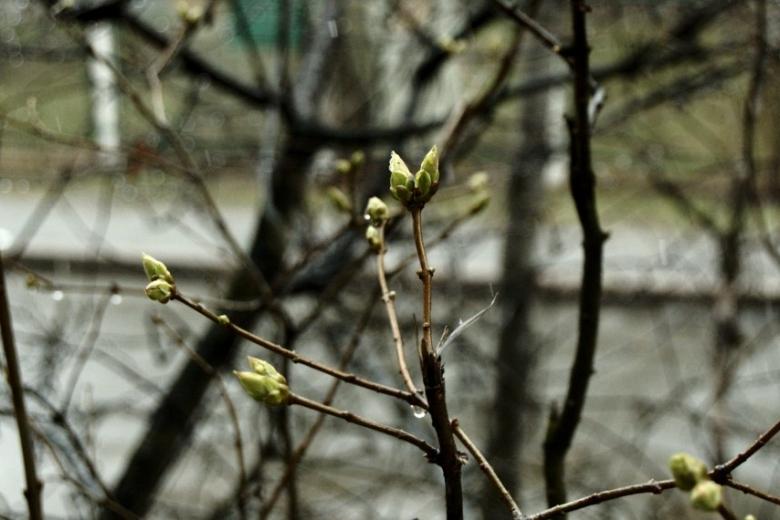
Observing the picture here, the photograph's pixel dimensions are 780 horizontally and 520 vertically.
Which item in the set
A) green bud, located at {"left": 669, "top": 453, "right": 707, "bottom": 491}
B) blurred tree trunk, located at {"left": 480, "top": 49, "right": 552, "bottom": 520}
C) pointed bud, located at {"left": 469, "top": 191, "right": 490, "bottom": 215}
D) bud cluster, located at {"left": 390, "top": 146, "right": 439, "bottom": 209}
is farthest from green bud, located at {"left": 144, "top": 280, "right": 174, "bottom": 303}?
blurred tree trunk, located at {"left": 480, "top": 49, "right": 552, "bottom": 520}

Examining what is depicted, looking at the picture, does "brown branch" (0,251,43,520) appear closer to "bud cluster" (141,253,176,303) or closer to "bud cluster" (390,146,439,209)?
"bud cluster" (141,253,176,303)

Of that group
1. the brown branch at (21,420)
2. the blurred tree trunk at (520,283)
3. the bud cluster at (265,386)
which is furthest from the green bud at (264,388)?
the blurred tree trunk at (520,283)

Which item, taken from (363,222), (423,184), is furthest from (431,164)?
(363,222)

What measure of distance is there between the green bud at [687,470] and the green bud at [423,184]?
16 cm

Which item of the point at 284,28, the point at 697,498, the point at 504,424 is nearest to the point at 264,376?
the point at 697,498

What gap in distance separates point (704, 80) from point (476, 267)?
1372mm

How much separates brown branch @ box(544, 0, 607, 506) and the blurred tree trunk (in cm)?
121

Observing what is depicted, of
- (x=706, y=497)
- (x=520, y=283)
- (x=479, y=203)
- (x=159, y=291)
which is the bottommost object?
(x=706, y=497)

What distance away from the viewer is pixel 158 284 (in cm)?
48

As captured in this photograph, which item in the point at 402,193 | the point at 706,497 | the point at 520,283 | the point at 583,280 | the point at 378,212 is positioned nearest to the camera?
the point at 706,497

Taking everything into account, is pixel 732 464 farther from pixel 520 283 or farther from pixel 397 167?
pixel 520 283

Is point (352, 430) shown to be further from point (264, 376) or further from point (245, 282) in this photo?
point (264, 376)

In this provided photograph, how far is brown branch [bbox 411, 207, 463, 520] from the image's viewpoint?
40 centimetres

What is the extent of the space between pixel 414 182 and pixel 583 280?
308mm
